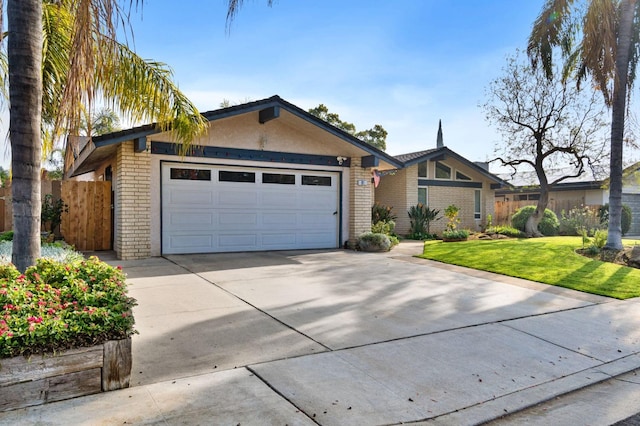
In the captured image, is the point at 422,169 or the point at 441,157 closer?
the point at 441,157

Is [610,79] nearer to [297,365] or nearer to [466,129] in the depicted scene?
[466,129]

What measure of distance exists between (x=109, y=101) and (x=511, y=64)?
17.4 m

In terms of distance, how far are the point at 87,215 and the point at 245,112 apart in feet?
17.5

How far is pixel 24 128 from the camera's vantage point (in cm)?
461

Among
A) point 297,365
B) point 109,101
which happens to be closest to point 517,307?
point 297,365

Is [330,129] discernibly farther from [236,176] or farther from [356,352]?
[356,352]

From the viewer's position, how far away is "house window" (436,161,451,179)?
69.3 feet

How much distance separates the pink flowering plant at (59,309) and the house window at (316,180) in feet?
30.0

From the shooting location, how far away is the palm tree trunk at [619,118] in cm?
1138

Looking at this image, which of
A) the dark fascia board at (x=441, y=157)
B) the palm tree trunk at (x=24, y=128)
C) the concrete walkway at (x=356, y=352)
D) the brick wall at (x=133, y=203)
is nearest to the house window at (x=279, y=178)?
the brick wall at (x=133, y=203)

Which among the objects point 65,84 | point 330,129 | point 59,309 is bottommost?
point 59,309

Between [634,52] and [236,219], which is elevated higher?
[634,52]

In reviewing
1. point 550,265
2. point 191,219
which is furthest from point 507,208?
point 191,219

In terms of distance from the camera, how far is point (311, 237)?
13.2 meters
